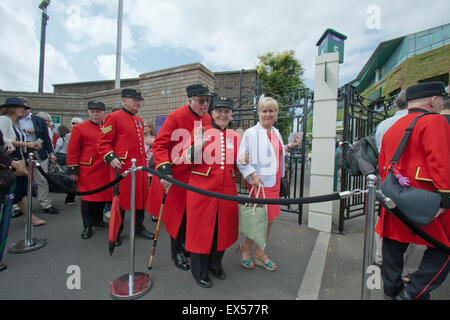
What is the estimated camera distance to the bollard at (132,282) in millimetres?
2006

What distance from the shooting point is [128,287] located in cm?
210

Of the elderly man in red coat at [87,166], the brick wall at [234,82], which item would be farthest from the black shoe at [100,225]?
the brick wall at [234,82]

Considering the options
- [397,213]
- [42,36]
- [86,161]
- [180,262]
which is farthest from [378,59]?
[180,262]

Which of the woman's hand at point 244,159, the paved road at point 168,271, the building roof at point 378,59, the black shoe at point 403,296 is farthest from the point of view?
the building roof at point 378,59

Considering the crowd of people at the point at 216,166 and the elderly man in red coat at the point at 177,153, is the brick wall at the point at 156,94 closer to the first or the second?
the crowd of people at the point at 216,166

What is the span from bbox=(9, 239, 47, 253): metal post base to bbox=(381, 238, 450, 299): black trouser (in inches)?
161

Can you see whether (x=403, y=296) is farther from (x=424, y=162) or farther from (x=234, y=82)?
(x=234, y=82)

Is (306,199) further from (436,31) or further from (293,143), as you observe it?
(436,31)

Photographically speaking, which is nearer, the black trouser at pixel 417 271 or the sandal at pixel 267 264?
the black trouser at pixel 417 271

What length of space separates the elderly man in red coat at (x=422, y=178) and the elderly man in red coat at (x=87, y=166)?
12.2ft

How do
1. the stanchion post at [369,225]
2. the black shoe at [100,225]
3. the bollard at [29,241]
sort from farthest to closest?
the black shoe at [100,225]
the bollard at [29,241]
the stanchion post at [369,225]

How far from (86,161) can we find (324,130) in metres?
3.98

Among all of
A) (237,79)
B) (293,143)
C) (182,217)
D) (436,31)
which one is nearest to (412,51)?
(436,31)
